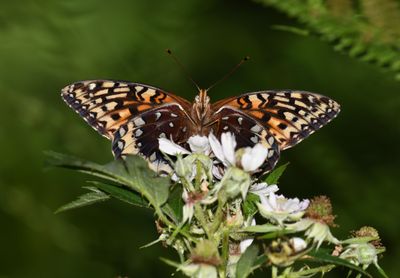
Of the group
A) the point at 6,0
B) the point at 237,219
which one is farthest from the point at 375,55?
the point at 6,0

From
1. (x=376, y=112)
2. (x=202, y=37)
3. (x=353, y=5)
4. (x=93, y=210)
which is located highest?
(x=353, y=5)

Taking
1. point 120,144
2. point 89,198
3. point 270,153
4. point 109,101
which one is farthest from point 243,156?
point 109,101

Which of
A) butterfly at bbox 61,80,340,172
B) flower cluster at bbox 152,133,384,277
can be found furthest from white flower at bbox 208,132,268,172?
butterfly at bbox 61,80,340,172

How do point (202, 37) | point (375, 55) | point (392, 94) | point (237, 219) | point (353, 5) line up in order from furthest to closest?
1. point (202, 37)
2. point (392, 94)
3. point (353, 5)
4. point (375, 55)
5. point (237, 219)

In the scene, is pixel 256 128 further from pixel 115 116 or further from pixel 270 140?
pixel 115 116

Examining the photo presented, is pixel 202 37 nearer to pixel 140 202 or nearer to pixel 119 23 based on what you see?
pixel 119 23

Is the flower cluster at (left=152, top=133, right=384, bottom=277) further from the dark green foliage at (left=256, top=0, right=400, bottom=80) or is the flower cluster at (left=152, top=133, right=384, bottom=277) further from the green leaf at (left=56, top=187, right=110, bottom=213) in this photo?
the dark green foliage at (left=256, top=0, right=400, bottom=80)
